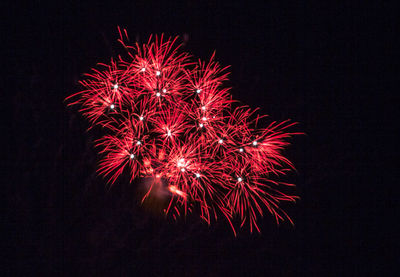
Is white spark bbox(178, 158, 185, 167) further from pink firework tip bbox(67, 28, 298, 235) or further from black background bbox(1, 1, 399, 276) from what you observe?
black background bbox(1, 1, 399, 276)

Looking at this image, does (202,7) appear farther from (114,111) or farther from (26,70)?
(26,70)

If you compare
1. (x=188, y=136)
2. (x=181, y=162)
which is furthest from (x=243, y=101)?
(x=181, y=162)

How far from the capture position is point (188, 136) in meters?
1.59

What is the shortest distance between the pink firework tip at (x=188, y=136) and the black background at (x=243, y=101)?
0.13 meters

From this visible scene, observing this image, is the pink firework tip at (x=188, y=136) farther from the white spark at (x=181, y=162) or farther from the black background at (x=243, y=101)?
the black background at (x=243, y=101)

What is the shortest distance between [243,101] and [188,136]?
1.88ft

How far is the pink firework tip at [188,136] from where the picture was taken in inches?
61.1

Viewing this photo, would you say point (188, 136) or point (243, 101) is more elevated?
point (243, 101)

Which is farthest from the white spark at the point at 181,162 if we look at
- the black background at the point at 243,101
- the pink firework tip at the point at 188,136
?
the black background at the point at 243,101

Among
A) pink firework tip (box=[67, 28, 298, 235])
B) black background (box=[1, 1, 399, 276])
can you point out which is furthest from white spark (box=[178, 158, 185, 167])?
black background (box=[1, 1, 399, 276])

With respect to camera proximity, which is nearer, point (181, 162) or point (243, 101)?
point (181, 162)

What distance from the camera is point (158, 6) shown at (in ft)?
5.90

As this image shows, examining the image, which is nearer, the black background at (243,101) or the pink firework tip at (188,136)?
the pink firework tip at (188,136)

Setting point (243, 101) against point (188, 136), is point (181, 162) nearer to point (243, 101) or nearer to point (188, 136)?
point (188, 136)
